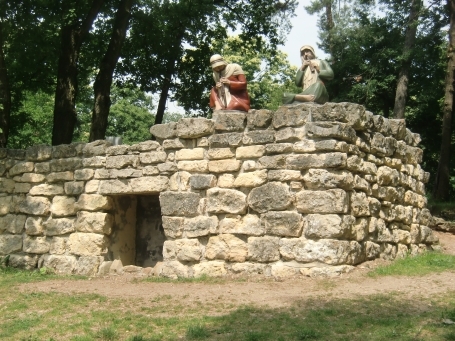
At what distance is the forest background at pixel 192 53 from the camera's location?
47.0ft

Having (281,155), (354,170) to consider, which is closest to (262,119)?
(281,155)

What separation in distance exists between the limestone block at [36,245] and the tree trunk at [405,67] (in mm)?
11594

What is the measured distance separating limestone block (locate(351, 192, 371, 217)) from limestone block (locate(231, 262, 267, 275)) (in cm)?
151

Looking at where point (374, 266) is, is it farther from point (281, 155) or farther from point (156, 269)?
point (156, 269)

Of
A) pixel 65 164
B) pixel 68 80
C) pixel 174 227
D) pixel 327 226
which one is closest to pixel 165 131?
pixel 174 227

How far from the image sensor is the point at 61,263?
10.0m

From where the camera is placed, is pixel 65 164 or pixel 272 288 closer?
pixel 272 288

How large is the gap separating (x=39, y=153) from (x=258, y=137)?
14.1 ft

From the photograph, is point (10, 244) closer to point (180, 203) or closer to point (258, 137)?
point (180, 203)

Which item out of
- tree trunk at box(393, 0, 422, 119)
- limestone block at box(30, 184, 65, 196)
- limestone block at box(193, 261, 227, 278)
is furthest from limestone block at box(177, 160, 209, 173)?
tree trunk at box(393, 0, 422, 119)

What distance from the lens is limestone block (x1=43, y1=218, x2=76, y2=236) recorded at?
10125mm

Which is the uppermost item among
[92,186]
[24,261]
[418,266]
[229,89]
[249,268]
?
[229,89]

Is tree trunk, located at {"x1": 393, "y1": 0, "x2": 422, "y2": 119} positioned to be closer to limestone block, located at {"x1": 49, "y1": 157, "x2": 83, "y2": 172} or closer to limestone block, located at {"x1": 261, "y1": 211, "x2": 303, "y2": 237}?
limestone block, located at {"x1": 261, "y1": 211, "x2": 303, "y2": 237}

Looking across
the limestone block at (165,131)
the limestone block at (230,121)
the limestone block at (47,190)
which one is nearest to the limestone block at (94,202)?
the limestone block at (47,190)
